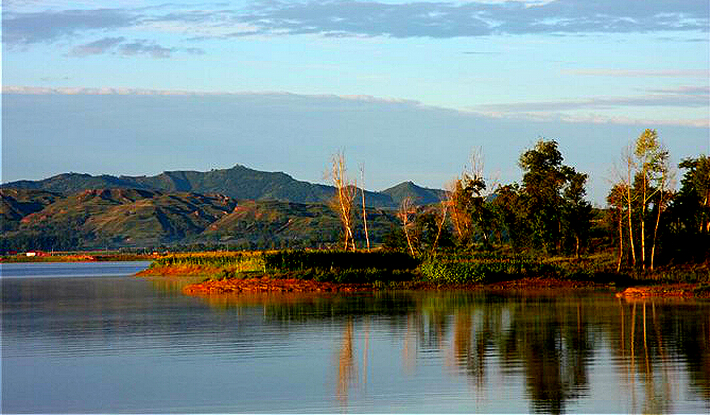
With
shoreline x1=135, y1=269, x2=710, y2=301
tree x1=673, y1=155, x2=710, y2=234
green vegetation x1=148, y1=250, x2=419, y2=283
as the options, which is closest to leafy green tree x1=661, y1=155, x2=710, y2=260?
tree x1=673, y1=155, x2=710, y2=234

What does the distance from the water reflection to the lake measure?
0.18 ft

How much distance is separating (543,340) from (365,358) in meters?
5.72

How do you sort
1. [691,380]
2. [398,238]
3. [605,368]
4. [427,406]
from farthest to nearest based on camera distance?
1. [398,238]
2. [605,368]
3. [691,380]
4. [427,406]

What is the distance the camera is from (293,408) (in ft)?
60.2

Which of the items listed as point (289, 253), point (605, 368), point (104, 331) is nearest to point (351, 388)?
point (605, 368)

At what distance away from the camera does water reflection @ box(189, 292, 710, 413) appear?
64.7ft

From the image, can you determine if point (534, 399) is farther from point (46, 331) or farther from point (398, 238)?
point (398, 238)

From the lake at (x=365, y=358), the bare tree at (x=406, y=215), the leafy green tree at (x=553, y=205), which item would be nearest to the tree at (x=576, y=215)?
the leafy green tree at (x=553, y=205)

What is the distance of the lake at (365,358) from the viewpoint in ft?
62.2

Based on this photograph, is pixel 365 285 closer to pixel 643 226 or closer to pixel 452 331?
pixel 643 226

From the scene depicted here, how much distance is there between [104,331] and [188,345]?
6351mm

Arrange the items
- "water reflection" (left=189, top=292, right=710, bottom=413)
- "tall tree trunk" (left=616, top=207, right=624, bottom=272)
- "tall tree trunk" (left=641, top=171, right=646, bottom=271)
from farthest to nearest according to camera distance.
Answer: "tall tree trunk" (left=641, top=171, right=646, bottom=271), "tall tree trunk" (left=616, top=207, right=624, bottom=272), "water reflection" (left=189, top=292, right=710, bottom=413)

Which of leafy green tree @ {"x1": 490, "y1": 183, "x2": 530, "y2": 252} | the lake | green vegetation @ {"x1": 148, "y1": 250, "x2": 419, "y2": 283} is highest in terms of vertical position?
leafy green tree @ {"x1": 490, "y1": 183, "x2": 530, "y2": 252}

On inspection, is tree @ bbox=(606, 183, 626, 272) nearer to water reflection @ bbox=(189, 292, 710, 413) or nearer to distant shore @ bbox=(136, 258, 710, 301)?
distant shore @ bbox=(136, 258, 710, 301)
